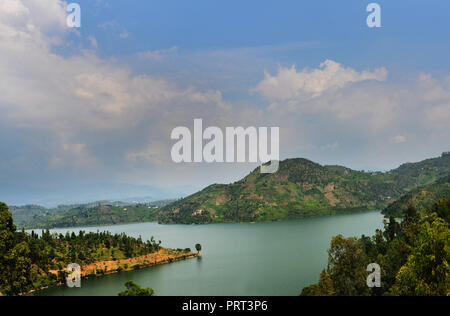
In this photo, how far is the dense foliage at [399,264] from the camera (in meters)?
31.8

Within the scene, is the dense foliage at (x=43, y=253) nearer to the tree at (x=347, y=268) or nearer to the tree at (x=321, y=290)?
the tree at (x=321, y=290)

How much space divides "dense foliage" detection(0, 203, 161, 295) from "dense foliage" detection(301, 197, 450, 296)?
49.1 m

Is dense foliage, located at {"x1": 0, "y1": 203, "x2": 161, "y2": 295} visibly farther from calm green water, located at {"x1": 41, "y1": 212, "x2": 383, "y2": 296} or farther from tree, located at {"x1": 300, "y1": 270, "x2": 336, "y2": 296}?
tree, located at {"x1": 300, "y1": 270, "x2": 336, "y2": 296}

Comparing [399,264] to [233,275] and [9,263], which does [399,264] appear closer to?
[233,275]

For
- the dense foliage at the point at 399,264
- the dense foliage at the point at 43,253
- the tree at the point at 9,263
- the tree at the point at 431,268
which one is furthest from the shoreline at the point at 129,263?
the tree at the point at 431,268

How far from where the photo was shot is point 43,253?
9312cm

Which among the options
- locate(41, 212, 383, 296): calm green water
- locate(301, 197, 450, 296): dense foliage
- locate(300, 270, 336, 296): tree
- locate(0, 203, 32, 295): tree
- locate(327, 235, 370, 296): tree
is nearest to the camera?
locate(301, 197, 450, 296): dense foliage

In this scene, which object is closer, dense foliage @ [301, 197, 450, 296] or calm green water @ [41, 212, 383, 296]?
dense foliage @ [301, 197, 450, 296]

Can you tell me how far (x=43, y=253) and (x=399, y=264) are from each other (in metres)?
99.4

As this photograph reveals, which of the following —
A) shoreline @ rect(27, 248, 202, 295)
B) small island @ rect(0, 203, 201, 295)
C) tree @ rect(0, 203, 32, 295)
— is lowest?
shoreline @ rect(27, 248, 202, 295)

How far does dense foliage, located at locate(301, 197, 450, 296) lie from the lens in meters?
31.8

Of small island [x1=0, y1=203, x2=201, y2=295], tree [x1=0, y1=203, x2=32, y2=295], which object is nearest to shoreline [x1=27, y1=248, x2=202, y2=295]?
small island [x1=0, y1=203, x2=201, y2=295]
